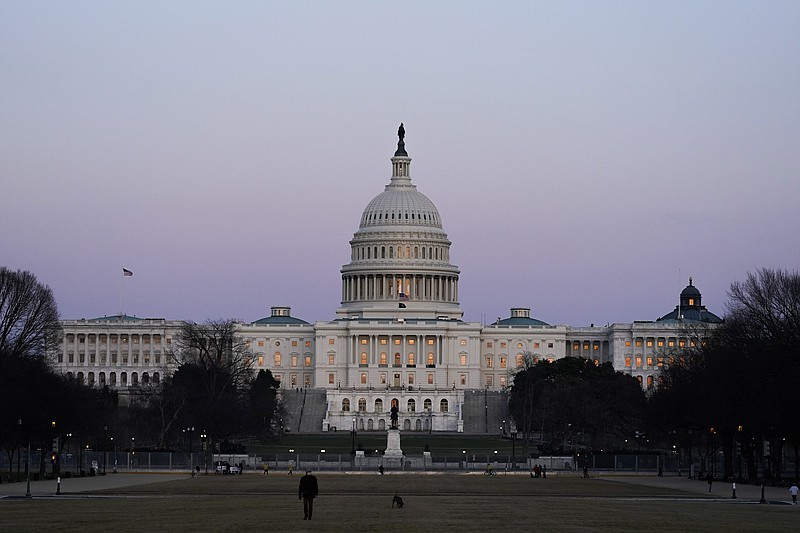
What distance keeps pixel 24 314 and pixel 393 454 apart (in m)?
26.4

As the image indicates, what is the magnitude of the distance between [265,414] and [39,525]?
101 meters

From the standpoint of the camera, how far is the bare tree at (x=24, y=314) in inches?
4664

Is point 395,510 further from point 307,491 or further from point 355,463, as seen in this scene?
point 355,463

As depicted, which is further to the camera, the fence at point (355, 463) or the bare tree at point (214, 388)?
the bare tree at point (214, 388)

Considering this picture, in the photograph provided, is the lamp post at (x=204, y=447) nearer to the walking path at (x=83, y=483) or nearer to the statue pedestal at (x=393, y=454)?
the walking path at (x=83, y=483)

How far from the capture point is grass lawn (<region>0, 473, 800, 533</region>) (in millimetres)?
51812

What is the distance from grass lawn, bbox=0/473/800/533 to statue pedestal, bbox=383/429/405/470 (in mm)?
30739

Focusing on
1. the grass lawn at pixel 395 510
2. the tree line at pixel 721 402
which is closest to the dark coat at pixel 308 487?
the grass lawn at pixel 395 510

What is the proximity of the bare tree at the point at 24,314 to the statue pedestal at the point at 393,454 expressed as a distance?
23726mm

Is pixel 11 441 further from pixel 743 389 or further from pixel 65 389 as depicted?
pixel 743 389

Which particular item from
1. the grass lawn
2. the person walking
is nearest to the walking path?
the grass lawn

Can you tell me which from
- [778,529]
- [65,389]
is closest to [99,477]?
[65,389]

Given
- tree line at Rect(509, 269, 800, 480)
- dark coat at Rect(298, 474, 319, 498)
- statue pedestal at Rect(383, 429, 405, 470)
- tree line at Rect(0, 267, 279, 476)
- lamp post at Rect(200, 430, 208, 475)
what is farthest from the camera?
statue pedestal at Rect(383, 429, 405, 470)

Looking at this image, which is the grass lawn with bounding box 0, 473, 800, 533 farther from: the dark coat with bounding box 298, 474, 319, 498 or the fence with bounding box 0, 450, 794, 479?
the fence with bounding box 0, 450, 794, 479
